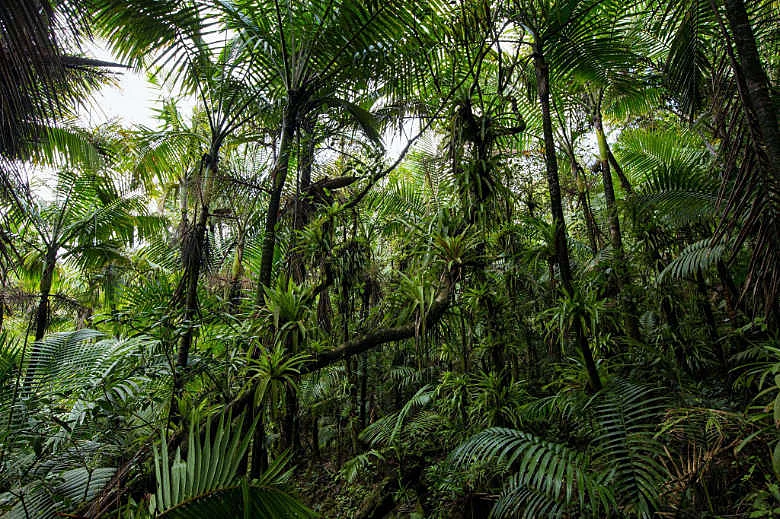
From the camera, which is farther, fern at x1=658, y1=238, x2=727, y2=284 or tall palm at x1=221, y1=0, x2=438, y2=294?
tall palm at x1=221, y1=0, x2=438, y2=294

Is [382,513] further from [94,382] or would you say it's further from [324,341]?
[94,382]

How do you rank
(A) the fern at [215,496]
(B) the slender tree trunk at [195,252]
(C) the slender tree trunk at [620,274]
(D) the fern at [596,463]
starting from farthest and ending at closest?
1. (C) the slender tree trunk at [620,274]
2. (B) the slender tree trunk at [195,252]
3. (D) the fern at [596,463]
4. (A) the fern at [215,496]

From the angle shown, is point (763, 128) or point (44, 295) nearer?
point (763, 128)

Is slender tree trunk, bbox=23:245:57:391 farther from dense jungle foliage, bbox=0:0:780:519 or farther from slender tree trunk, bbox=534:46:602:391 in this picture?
slender tree trunk, bbox=534:46:602:391

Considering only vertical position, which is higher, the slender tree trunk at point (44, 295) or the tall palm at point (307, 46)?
the tall palm at point (307, 46)

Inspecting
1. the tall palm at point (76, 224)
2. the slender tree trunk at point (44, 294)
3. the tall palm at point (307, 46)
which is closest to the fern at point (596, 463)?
the tall palm at point (307, 46)

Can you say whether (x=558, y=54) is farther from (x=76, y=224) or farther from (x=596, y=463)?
(x=76, y=224)

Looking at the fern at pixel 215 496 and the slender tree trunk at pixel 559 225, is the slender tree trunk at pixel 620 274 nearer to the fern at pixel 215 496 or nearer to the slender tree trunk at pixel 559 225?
the slender tree trunk at pixel 559 225

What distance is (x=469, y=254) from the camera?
2994 millimetres

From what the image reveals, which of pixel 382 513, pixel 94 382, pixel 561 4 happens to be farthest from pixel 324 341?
pixel 561 4

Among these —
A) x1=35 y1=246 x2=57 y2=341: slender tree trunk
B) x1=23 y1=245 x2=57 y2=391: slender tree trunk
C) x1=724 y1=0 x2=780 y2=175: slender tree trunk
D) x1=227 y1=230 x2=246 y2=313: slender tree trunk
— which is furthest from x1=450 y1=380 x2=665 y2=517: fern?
x1=35 y1=246 x2=57 y2=341: slender tree trunk

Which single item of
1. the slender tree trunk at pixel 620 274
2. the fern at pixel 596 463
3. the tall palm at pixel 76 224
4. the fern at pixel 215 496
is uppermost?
the tall palm at pixel 76 224

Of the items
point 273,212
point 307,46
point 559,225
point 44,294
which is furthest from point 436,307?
point 44,294

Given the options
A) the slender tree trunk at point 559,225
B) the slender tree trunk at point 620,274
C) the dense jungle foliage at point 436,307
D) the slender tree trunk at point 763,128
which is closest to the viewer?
the slender tree trunk at point 763,128
